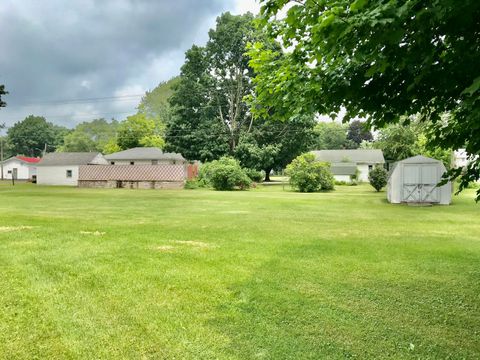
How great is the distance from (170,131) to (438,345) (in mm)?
37851

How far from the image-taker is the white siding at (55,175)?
137ft

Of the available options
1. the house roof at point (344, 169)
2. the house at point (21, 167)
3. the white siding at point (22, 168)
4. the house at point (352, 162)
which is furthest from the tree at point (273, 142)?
the white siding at point (22, 168)

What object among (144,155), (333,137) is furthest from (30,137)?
(333,137)

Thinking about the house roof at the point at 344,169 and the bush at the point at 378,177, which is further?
the house roof at the point at 344,169

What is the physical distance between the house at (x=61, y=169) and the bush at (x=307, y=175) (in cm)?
2600

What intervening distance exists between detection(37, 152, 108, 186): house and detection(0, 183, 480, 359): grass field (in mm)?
34877

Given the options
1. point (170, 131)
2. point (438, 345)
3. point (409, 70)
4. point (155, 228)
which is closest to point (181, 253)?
point (155, 228)

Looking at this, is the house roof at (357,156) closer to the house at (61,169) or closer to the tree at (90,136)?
the house at (61,169)

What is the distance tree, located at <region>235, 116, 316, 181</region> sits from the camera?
38.0 meters

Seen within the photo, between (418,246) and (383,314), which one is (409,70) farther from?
(418,246)

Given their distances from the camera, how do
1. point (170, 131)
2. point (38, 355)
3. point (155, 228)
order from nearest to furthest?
point (38, 355) < point (155, 228) < point (170, 131)

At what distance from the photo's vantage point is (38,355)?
3326 millimetres

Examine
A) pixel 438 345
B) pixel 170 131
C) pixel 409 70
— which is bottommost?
pixel 438 345

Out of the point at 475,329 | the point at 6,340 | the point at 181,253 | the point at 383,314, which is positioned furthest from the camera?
the point at 181,253
